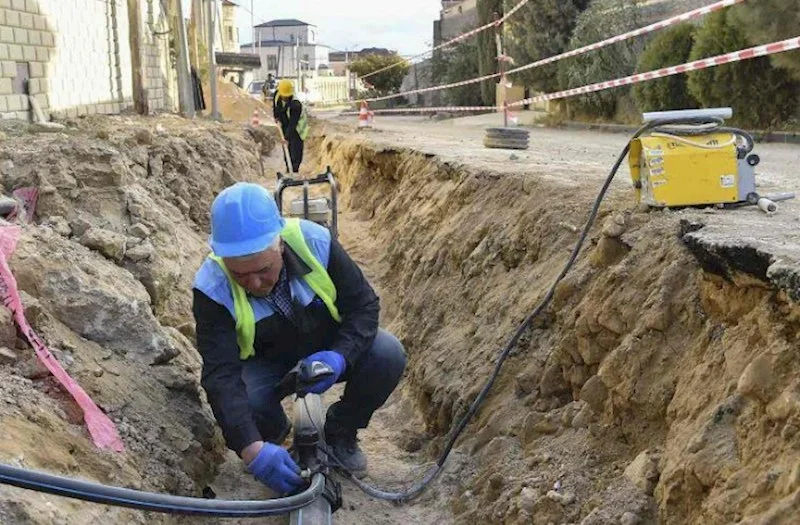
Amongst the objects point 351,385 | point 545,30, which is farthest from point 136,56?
point 351,385

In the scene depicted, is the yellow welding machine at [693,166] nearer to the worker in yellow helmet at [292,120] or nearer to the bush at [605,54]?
the worker in yellow helmet at [292,120]

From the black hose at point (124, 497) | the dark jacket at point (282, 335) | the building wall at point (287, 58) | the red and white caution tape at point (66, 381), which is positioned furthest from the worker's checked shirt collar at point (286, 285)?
the building wall at point (287, 58)

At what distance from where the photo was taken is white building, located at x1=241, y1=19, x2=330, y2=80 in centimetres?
6956

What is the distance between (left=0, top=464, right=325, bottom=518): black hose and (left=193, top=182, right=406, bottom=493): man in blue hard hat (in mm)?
638

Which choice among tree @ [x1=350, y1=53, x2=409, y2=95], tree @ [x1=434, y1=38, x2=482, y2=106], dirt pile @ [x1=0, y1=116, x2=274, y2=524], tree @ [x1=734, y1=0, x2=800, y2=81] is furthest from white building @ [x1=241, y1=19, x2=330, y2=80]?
dirt pile @ [x1=0, y1=116, x2=274, y2=524]

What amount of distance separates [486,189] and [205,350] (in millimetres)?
3402

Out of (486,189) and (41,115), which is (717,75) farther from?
(41,115)

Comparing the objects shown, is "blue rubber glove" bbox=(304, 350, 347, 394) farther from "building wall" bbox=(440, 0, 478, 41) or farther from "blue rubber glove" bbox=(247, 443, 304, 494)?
"building wall" bbox=(440, 0, 478, 41)

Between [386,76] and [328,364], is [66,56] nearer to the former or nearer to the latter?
[328,364]

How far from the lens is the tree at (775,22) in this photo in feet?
31.2

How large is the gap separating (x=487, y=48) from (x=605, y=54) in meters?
9.41

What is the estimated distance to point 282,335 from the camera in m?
3.58

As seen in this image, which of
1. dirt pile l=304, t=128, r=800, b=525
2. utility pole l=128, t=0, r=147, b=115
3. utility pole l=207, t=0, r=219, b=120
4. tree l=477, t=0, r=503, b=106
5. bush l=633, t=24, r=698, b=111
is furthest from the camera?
tree l=477, t=0, r=503, b=106

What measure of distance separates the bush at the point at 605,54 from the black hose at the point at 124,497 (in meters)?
14.4
